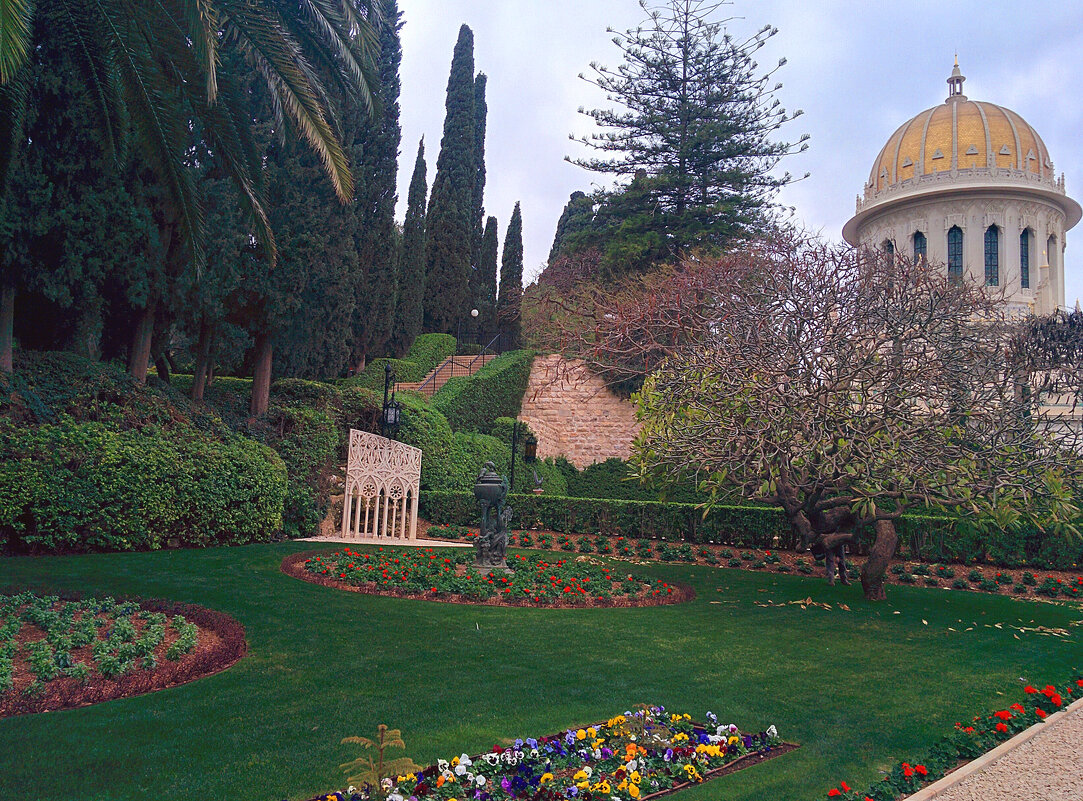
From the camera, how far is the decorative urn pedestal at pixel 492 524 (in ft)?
31.2

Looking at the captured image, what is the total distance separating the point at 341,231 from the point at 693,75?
15558 mm

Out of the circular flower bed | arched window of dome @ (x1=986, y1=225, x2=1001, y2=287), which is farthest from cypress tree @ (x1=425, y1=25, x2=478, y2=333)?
arched window of dome @ (x1=986, y1=225, x2=1001, y2=287)

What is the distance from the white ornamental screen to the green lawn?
12.5 ft

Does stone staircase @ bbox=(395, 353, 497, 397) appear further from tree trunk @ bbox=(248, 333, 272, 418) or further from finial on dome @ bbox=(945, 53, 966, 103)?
finial on dome @ bbox=(945, 53, 966, 103)

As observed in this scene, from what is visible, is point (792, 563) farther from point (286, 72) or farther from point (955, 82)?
point (955, 82)

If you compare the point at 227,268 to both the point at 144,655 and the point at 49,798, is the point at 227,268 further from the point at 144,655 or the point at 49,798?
the point at 49,798

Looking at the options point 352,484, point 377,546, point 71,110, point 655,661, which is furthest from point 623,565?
point 71,110

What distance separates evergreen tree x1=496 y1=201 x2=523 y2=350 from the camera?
1266 inches

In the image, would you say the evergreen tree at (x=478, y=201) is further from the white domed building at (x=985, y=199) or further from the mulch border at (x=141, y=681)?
the mulch border at (x=141, y=681)

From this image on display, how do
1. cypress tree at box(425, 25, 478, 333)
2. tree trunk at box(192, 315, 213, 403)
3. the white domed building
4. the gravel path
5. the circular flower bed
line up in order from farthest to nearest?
the white domed building
cypress tree at box(425, 25, 478, 333)
tree trunk at box(192, 315, 213, 403)
the circular flower bed
the gravel path

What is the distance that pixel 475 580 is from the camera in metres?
8.62

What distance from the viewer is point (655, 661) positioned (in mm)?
5934

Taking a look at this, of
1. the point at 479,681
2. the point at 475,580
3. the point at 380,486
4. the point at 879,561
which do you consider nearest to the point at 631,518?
the point at 380,486

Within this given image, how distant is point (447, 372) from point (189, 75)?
18.5m
